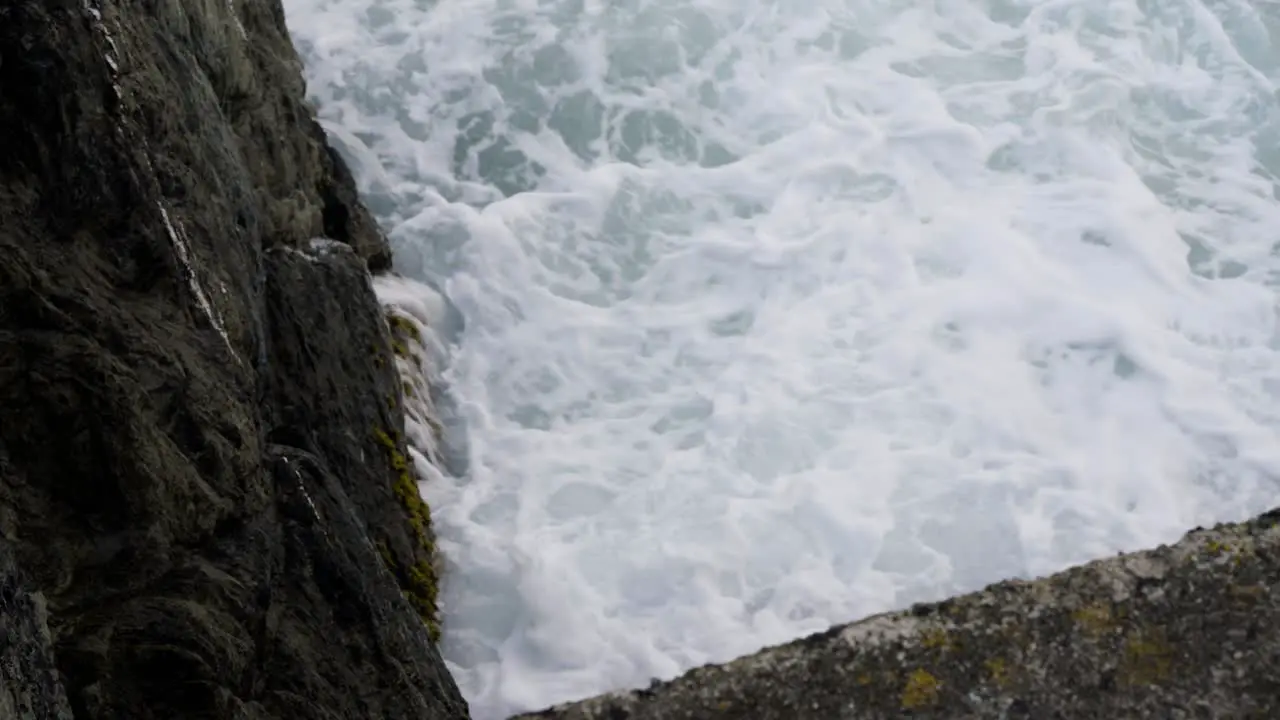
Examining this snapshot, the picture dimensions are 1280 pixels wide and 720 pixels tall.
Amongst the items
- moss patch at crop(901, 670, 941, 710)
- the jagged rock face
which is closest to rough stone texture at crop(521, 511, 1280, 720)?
moss patch at crop(901, 670, 941, 710)

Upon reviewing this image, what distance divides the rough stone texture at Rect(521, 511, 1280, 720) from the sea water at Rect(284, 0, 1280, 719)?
123 cm

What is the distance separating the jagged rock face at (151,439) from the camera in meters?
2.00

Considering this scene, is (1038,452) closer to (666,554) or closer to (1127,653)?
(666,554)

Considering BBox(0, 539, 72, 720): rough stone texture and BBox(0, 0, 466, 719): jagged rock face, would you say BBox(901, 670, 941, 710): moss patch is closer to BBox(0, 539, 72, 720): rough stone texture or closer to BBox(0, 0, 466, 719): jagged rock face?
BBox(0, 0, 466, 719): jagged rock face

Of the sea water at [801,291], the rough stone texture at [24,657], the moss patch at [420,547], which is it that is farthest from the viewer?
the sea water at [801,291]

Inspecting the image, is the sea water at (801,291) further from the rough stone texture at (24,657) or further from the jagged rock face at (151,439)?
the rough stone texture at (24,657)

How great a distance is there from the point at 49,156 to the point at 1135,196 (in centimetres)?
528

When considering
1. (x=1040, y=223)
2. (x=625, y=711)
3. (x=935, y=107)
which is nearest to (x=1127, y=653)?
(x=625, y=711)

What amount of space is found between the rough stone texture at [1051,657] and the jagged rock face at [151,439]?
613 millimetres

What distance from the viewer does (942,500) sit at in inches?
181

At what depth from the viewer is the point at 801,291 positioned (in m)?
5.63

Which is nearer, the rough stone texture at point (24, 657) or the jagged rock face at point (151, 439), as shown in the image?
the rough stone texture at point (24, 657)

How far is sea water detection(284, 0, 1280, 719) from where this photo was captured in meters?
4.40

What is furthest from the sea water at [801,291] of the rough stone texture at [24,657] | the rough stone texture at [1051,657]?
the rough stone texture at [24,657]
